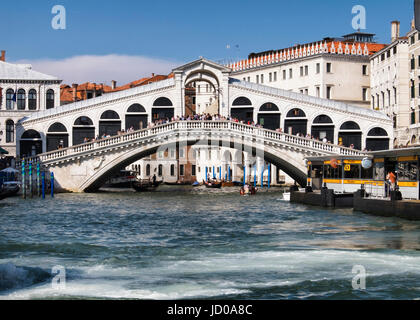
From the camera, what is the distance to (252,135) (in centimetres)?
3697

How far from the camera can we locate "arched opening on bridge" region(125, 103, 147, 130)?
136 ft

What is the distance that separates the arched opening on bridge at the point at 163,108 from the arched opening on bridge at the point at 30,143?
714 cm

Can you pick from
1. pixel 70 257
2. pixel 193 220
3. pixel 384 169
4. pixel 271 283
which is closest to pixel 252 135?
pixel 384 169

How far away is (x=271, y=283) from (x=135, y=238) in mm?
7343

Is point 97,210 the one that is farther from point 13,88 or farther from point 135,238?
point 13,88

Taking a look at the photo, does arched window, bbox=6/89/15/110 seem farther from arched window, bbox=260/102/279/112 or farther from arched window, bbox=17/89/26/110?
arched window, bbox=260/102/279/112

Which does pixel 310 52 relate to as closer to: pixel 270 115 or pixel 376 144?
pixel 270 115

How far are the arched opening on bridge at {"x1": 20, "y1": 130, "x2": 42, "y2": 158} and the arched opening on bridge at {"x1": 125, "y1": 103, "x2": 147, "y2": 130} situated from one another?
538cm

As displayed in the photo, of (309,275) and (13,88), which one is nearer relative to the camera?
(309,275)

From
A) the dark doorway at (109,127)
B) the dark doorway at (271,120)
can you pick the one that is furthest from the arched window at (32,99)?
the dark doorway at (271,120)

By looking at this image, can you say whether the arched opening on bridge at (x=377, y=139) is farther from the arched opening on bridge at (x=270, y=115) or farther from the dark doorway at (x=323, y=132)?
the arched opening on bridge at (x=270, y=115)

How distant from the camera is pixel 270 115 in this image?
→ 42000 millimetres

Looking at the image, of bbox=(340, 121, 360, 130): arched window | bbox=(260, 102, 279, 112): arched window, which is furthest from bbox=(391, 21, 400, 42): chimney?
bbox=(260, 102, 279, 112): arched window

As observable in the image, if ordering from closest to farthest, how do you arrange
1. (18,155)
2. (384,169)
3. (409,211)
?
(409,211)
(384,169)
(18,155)
